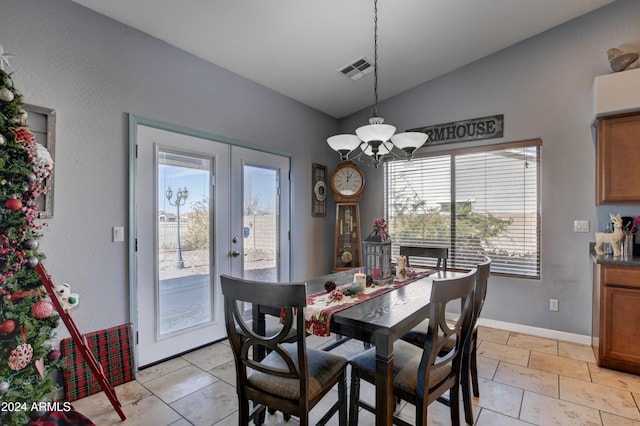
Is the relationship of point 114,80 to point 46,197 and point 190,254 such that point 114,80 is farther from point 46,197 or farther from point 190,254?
point 190,254

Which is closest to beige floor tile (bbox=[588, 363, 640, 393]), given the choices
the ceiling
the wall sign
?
the wall sign

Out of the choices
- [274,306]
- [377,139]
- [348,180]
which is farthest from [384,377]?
[348,180]

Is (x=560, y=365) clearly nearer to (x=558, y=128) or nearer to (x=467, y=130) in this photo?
(x=558, y=128)

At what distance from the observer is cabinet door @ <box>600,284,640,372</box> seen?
2557mm

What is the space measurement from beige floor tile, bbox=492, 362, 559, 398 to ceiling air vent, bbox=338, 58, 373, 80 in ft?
10.6

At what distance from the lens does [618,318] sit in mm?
2621

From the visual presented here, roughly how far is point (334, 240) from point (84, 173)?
10.3 feet

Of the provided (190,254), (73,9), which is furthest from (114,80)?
(190,254)

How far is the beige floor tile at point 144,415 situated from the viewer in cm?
199

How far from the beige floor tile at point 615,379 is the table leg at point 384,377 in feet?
6.99

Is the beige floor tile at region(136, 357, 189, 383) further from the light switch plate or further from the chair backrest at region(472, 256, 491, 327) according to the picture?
the chair backrest at region(472, 256, 491, 327)

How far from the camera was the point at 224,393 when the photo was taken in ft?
7.61

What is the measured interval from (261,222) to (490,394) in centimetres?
266

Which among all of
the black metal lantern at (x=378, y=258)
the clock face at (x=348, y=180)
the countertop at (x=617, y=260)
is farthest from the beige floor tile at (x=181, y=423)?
the countertop at (x=617, y=260)
